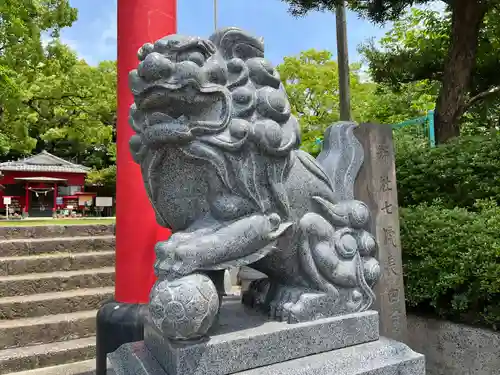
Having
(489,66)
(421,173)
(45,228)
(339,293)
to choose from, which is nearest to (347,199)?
(339,293)

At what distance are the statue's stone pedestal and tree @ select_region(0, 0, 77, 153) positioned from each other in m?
7.62

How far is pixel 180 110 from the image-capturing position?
1716 millimetres

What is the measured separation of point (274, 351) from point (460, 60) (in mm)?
4909

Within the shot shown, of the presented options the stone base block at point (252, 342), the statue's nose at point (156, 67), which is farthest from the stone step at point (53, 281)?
the statue's nose at point (156, 67)

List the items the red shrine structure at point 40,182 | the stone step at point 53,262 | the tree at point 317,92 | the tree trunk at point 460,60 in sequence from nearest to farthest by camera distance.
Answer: the stone step at point 53,262
the tree trunk at point 460,60
the tree at point 317,92
the red shrine structure at point 40,182

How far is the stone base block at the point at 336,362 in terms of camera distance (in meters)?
1.73

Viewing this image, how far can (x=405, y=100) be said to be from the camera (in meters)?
14.3

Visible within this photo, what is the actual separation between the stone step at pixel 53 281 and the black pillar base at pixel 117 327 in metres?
1.57

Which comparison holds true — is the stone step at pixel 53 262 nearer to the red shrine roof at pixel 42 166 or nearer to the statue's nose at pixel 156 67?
Answer: the statue's nose at pixel 156 67

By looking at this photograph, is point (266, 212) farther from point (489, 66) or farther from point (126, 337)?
point (489, 66)

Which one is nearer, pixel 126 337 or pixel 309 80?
pixel 126 337

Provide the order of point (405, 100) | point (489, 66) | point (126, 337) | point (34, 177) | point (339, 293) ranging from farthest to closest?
point (34, 177) < point (405, 100) < point (489, 66) < point (126, 337) < point (339, 293)

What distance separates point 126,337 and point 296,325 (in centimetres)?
160

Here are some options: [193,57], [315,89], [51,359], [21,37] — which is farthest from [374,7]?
[315,89]
